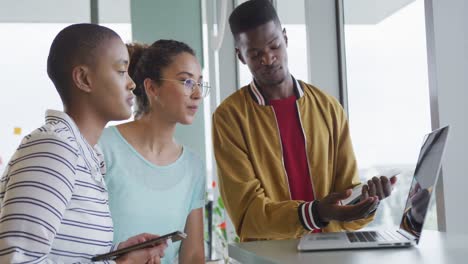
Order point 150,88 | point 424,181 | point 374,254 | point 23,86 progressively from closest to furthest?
point 374,254 < point 424,181 < point 150,88 < point 23,86

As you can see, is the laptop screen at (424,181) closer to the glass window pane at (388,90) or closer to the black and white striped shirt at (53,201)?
the glass window pane at (388,90)

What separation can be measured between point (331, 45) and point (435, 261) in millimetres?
1607

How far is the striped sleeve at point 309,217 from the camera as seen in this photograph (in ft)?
4.69

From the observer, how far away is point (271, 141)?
1.67 metres

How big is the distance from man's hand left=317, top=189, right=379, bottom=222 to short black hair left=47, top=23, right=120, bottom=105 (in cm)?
58

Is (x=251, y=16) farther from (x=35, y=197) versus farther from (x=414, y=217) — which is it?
(x=35, y=197)

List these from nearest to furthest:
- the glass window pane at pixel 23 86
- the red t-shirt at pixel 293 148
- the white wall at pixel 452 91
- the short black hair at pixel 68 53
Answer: the short black hair at pixel 68 53
the white wall at pixel 452 91
the red t-shirt at pixel 293 148
the glass window pane at pixel 23 86

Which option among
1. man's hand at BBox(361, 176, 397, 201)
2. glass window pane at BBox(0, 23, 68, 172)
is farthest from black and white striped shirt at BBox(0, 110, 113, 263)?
glass window pane at BBox(0, 23, 68, 172)

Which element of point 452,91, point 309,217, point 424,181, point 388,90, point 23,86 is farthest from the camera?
point 23,86

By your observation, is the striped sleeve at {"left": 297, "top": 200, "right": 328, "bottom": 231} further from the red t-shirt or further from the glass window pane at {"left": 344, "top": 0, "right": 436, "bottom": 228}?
the glass window pane at {"left": 344, "top": 0, "right": 436, "bottom": 228}

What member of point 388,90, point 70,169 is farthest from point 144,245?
point 388,90

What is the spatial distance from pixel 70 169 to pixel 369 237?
645 millimetres

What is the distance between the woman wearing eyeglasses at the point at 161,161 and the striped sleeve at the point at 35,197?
62cm

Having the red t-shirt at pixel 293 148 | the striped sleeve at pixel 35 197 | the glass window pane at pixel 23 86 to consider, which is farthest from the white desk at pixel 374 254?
the glass window pane at pixel 23 86
